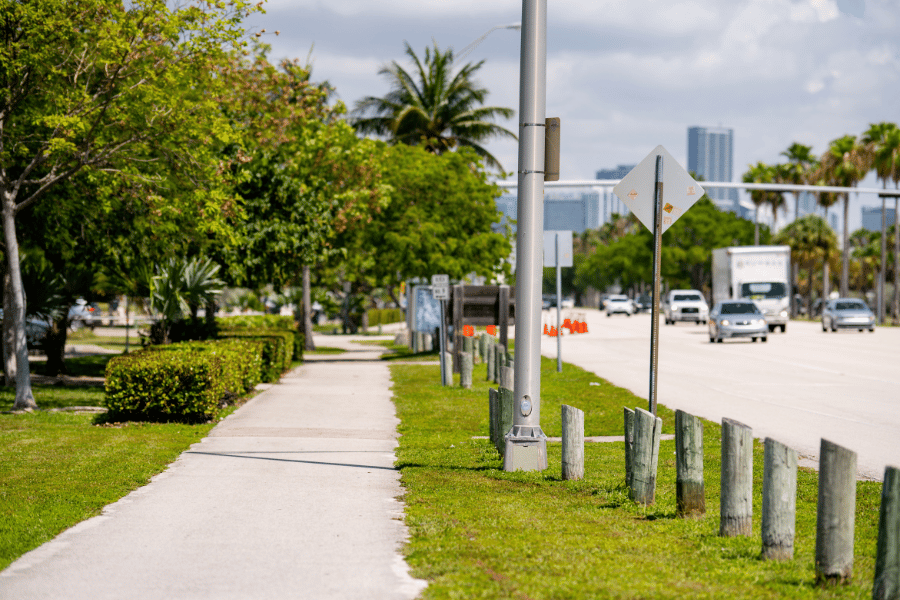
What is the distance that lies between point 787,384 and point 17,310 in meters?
13.5

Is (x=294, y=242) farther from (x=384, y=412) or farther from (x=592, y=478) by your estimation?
(x=592, y=478)

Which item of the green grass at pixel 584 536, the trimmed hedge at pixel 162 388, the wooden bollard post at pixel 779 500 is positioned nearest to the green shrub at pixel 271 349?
the trimmed hedge at pixel 162 388

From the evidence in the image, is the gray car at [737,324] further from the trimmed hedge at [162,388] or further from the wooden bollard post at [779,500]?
the wooden bollard post at [779,500]

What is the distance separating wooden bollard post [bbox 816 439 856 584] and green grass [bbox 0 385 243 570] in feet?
15.1

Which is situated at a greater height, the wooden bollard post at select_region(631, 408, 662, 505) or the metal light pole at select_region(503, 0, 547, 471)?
the metal light pole at select_region(503, 0, 547, 471)

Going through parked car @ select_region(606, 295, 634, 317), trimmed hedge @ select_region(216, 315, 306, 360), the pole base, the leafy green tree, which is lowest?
the pole base

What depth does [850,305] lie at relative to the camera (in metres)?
45.2

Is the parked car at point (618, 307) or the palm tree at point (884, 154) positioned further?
the parked car at point (618, 307)

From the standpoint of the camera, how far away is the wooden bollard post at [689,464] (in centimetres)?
696

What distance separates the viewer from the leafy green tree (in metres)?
14.4

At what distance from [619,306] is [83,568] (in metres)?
74.2

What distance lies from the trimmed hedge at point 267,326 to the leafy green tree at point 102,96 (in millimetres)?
6084

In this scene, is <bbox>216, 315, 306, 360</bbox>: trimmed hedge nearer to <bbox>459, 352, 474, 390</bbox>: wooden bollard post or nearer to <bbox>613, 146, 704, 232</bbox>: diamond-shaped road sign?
<bbox>459, 352, 474, 390</bbox>: wooden bollard post

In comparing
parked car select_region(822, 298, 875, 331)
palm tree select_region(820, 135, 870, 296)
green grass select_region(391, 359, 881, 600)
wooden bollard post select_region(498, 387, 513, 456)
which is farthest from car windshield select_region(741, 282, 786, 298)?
wooden bollard post select_region(498, 387, 513, 456)
